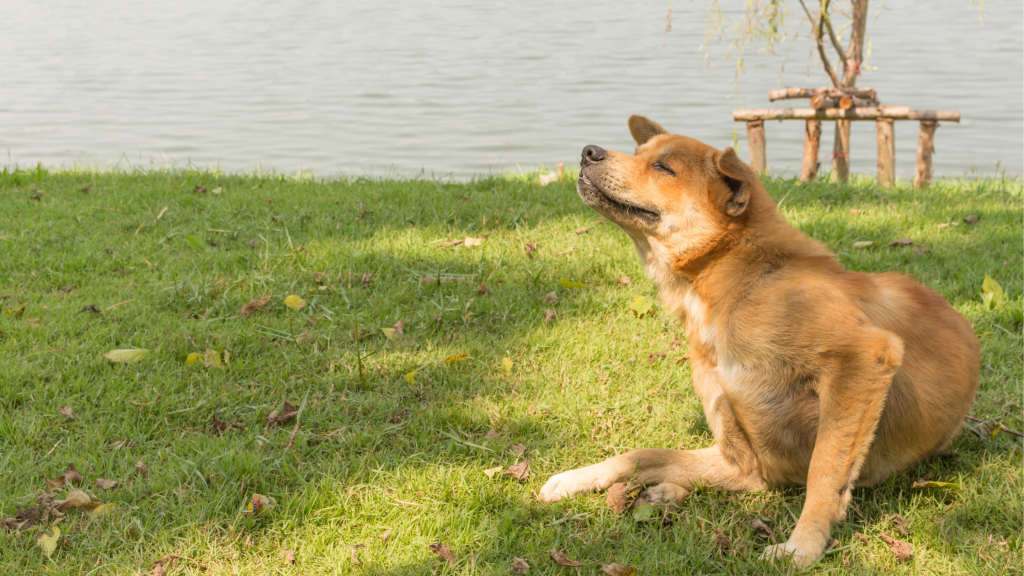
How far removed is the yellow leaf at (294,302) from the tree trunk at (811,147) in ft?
22.6

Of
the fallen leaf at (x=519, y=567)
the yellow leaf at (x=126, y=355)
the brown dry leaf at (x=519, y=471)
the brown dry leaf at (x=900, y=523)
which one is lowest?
the brown dry leaf at (x=900, y=523)

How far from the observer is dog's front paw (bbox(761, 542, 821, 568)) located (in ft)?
10.2

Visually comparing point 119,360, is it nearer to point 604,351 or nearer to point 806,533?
point 604,351

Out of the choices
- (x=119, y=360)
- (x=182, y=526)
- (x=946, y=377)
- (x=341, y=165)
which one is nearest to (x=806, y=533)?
(x=946, y=377)

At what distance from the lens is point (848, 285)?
3377mm

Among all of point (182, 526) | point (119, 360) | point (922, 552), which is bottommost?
point (922, 552)

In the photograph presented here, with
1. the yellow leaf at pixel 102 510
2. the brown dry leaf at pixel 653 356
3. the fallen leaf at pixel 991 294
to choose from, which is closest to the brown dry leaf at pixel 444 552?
the yellow leaf at pixel 102 510

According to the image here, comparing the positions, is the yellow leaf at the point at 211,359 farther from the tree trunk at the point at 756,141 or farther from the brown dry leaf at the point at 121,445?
the tree trunk at the point at 756,141

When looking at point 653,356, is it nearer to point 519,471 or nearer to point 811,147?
point 519,471

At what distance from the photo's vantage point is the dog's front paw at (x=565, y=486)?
11.7 feet

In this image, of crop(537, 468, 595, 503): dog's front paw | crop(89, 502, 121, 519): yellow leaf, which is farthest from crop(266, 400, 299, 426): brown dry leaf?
crop(537, 468, 595, 503): dog's front paw

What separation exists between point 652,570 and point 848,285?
1.45 m

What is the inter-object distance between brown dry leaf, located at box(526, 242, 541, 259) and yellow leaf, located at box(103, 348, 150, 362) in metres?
2.82

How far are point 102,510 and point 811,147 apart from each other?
8.97 m
